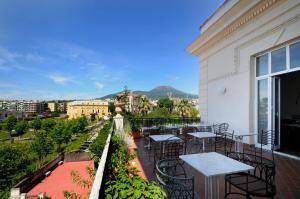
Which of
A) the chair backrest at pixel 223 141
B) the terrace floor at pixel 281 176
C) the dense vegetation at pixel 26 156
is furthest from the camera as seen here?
the dense vegetation at pixel 26 156

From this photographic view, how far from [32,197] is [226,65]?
1594cm

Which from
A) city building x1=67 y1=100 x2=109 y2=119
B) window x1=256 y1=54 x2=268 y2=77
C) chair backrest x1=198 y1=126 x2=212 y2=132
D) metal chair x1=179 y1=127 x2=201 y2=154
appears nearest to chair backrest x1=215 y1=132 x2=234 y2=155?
metal chair x1=179 y1=127 x2=201 y2=154

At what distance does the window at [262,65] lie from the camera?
569cm

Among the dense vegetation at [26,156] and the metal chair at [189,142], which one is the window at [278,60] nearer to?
the metal chair at [189,142]

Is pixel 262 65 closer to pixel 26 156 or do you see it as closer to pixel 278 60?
pixel 278 60

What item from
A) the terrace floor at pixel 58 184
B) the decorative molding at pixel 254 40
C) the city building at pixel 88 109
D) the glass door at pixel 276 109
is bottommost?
the terrace floor at pixel 58 184

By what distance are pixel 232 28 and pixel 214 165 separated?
595 centimetres

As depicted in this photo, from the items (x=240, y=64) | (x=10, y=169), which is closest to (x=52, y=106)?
(x=10, y=169)

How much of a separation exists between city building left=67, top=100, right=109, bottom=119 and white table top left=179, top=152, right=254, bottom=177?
83732 millimetres

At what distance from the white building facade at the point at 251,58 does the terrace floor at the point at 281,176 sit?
1.39m

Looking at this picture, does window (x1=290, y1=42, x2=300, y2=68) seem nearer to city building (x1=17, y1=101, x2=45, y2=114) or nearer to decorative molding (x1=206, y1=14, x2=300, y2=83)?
decorative molding (x1=206, y1=14, x2=300, y2=83)

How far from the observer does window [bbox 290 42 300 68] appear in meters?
4.61

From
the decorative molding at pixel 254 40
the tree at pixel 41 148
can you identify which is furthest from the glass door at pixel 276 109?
the tree at pixel 41 148

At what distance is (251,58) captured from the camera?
19.9 ft
